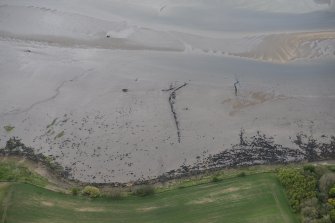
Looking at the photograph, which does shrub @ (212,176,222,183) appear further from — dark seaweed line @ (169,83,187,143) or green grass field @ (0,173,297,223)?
dark seaweed line @ (169,83,187,143)

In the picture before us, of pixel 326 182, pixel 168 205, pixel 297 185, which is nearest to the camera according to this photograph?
pixel 326 182

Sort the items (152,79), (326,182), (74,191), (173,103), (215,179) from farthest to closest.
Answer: (152,79) → (173,103) → (215,179) → (74,191) → (326,182)

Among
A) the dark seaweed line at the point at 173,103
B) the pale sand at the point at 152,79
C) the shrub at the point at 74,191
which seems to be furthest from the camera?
the dark seaweed line at the point at 173,103

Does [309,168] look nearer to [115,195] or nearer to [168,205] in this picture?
[168,205]

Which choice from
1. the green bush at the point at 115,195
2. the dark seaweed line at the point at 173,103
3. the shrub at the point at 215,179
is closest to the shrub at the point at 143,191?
the green bush at the point at 115,195

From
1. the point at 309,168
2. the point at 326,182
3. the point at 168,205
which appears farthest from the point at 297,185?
the point at 168,205

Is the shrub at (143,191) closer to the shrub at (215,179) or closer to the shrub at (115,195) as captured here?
the shrub at (115,195)

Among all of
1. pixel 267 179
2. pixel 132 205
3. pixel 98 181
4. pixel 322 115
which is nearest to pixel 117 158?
pixel 98 181
